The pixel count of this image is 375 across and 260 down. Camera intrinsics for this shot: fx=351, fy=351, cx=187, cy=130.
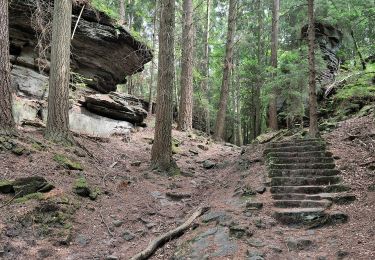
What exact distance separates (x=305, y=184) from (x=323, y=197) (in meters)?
0.82

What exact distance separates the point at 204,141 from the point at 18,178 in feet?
33.4

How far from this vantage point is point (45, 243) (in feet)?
18.9

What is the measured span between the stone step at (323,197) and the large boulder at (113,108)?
27.1 feet

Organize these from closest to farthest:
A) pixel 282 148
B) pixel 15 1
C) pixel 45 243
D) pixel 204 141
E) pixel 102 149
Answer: pixel 45 243
pixel 282 148
pixel 102 149
pixel 15 1
pixel 204 141

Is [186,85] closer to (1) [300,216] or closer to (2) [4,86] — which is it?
(2) [4,86]

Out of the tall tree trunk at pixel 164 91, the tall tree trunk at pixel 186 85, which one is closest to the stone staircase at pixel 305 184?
the tall tree trunk at pixel 164 91

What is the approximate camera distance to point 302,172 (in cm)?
842

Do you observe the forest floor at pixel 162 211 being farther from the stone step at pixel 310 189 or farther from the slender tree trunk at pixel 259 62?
the slender tree trunk at pixel 259 62

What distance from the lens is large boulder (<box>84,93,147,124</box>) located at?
1354 centimetres

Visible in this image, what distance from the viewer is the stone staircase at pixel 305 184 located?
6.68 m

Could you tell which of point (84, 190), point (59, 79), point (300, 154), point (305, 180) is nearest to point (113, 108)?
point (59, 79)

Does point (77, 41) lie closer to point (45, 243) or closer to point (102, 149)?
point (102, 149)

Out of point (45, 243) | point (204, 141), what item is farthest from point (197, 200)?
point (204, 141)

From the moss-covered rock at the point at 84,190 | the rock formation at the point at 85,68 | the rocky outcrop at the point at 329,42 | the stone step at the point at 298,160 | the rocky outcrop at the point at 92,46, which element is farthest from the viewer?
the rocky outcrop at the point at 329,42
